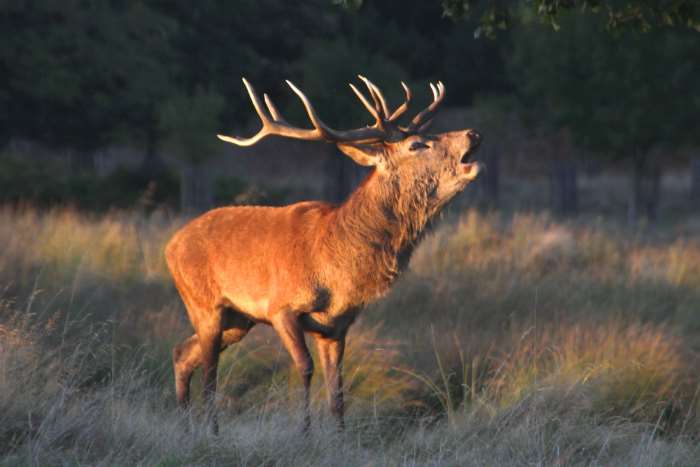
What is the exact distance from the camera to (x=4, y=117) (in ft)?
77.1

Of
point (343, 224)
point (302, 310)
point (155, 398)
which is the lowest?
point (155, 398)

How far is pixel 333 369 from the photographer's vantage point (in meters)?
7.26

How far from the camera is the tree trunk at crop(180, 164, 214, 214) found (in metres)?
23.3

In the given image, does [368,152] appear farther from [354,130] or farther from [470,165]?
[470,165]

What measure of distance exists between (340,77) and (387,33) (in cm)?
547

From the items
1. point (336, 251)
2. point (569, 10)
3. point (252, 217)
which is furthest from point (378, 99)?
point (569, 10)

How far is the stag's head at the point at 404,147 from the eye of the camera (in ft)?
22.6

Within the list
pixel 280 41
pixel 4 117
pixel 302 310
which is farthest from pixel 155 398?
pixel 280 41

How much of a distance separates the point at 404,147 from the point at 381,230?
53 centimetres

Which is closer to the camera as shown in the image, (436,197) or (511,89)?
(436,197)

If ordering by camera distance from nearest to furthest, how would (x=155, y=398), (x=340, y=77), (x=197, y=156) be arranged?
1. (x=155, y=398)
2. (x=197, y=156)
3. (x=340, y=77)

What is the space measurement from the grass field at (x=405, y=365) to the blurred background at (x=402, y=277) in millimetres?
30

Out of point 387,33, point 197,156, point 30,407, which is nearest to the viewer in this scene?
point 30,407

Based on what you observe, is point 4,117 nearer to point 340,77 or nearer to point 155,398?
point 340,77
